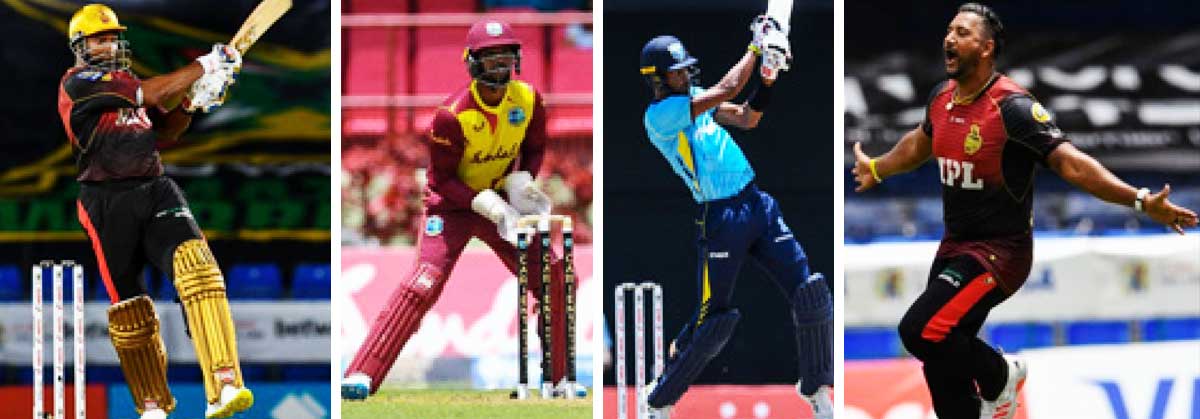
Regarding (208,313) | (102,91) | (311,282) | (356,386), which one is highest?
(102,91)

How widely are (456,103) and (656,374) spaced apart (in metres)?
1.59

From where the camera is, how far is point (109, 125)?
10.2m

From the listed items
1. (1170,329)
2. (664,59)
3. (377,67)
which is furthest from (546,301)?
(1170,329)

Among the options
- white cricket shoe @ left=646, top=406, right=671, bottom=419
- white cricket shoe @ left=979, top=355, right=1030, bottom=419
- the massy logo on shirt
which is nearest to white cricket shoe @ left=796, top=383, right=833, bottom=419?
white cricket shoe @ left=646, top=406, right=671, bottom=419

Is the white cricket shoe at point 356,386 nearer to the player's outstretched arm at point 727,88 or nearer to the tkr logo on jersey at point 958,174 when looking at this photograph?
the player's outstretched arm at point 727,88

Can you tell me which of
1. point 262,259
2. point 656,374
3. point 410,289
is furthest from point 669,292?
point 262,259

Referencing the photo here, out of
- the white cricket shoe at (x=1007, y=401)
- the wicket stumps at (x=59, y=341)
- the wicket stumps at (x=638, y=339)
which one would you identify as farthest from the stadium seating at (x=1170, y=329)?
the wicket stumps at (x=59, y=341)

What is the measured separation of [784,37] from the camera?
10.6 metres

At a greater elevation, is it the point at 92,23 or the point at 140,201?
the point at 92,23

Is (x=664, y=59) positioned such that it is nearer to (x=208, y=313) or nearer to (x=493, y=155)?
(x=493, y=155)

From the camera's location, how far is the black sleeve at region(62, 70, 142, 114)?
1016 cm

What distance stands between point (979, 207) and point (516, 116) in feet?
7.19

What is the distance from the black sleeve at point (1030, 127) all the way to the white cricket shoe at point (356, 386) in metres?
2.59

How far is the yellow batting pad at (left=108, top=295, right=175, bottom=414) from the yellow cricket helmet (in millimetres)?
1241
